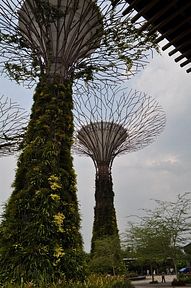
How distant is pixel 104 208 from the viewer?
23156 mm

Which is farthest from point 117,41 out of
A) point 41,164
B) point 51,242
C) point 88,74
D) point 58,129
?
point 51,242

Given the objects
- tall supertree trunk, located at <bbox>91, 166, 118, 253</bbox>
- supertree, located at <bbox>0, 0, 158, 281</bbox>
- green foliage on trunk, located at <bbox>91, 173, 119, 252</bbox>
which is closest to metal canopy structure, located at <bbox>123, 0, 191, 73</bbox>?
supertree, located at <bbox>0, 0, 158, 281</bbox>

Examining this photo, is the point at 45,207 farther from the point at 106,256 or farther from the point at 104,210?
the point at 106,256

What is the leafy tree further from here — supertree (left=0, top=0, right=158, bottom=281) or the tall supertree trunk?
supertree (left=0, top=0, right=158, bottom=281)

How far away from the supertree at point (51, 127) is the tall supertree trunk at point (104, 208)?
13.2 m

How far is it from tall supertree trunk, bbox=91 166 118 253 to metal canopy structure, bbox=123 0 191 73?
65.8ft

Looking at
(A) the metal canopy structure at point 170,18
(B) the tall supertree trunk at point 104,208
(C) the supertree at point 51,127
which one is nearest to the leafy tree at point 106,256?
(B) the tall supertree trunk at point 104,208

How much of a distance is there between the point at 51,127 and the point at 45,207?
68.3 inches

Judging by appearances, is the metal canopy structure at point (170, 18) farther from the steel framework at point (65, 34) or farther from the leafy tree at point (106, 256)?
the leafy tree at point (106, 256)

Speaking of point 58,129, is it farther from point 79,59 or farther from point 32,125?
point 79,59

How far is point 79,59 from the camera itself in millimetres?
9086

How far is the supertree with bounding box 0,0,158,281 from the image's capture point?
6539mm

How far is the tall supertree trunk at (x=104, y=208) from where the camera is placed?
2297 centimetres

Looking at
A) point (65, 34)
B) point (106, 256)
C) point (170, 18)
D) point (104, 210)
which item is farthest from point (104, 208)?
point (170, 18)
